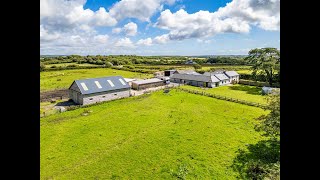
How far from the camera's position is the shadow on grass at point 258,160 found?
12.6m

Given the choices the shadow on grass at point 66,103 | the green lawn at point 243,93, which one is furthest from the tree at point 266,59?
the shadow on grass at point 66,103

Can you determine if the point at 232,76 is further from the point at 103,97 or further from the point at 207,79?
the point at 103,97

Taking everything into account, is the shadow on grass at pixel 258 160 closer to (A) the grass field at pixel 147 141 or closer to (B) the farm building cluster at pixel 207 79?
(A) the grass field at pixel 147 141

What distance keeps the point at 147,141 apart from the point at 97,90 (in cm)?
1591

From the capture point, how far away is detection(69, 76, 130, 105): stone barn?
29.8 meters

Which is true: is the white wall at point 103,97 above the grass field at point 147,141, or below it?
above

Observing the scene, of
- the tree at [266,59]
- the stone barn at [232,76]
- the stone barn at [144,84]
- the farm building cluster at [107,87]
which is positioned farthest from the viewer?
the stone barn at [232,76]

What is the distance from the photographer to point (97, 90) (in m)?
30.9

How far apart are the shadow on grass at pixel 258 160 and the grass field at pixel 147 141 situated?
54 cm
